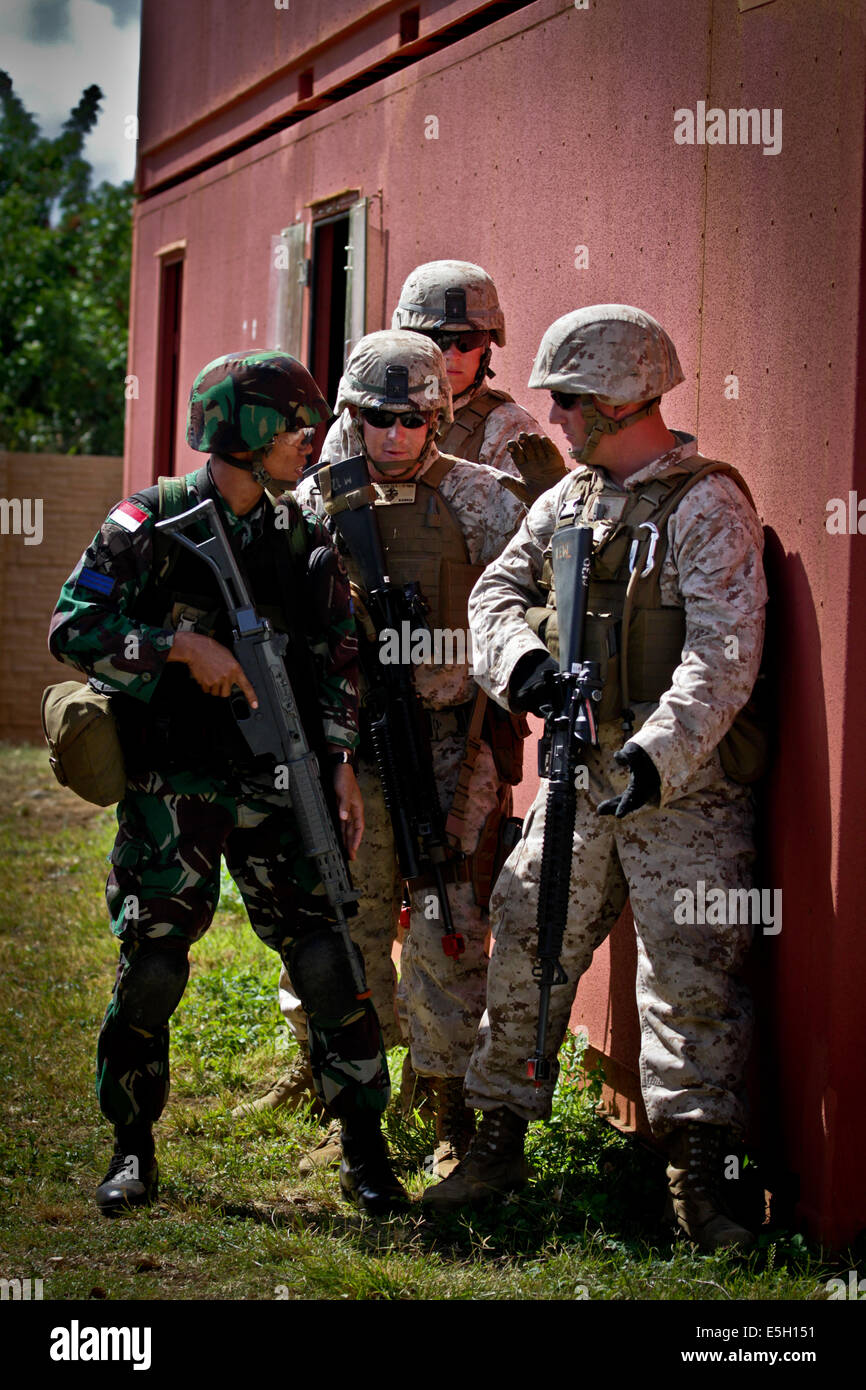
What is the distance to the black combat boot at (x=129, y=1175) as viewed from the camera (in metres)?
3.85

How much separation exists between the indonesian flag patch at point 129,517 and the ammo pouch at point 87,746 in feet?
1.36

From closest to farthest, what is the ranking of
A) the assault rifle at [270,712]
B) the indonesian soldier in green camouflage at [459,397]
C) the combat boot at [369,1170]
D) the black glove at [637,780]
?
the black glove at [637,780] → the assault rifle at [270,712] → the combat boot at [369,1170] → the indonesian soldier in green camouflage at [459,397]

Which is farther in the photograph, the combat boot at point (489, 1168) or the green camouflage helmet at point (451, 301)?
the green camouflage helmet at point (451, 301)

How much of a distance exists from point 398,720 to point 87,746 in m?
0.94

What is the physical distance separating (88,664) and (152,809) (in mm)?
405

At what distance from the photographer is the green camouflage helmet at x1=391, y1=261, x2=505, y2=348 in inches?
183

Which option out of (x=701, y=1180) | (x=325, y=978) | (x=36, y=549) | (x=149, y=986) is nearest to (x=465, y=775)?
(x=325, y=978)

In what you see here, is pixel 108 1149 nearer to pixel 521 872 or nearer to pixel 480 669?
pixel 521 872

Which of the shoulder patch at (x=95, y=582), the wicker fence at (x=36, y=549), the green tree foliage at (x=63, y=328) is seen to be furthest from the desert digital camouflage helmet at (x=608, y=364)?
the green tree foliage at (x=63, y=328)

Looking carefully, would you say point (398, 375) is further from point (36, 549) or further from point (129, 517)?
point (36, 549)

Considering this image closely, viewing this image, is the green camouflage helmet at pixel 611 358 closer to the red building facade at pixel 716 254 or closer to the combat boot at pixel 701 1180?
the red building facade at pixel 716 254

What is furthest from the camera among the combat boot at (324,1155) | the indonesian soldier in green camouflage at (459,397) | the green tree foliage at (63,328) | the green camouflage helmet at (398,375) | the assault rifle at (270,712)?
the green tree foliage at (63,328)

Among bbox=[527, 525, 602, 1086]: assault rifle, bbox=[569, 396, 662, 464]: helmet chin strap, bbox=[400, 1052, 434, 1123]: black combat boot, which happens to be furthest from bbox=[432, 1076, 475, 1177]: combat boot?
bbox=[569, 396, 662, 464]: helmet chin strap

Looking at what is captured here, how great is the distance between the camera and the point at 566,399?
3799 millimetres
